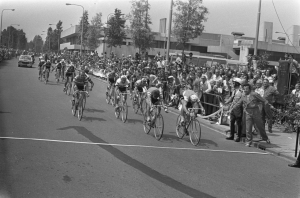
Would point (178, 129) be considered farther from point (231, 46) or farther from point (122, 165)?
point (231, 46)

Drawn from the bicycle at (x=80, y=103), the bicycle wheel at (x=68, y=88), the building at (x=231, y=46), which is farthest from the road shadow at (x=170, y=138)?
the building at (x=231, y=46)

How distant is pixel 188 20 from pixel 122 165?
92.7ft

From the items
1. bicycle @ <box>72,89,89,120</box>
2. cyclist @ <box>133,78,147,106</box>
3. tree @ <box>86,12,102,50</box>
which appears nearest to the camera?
bicycle @ <box>72,89,89,120</box>

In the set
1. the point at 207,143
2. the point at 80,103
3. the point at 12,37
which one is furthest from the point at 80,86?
the point at 12,37

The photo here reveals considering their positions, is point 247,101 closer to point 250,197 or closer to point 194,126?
point 194,126

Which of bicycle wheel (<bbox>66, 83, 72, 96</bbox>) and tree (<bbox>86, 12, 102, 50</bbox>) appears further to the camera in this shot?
tree (<bbox>86, 12, 102, 50</bbox>)

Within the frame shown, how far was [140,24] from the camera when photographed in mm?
43094

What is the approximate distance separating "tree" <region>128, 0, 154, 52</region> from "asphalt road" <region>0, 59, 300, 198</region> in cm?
2975

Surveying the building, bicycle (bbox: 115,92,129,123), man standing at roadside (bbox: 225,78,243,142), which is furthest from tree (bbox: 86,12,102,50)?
man standing at roadside (bbox: 225,78,243,142)

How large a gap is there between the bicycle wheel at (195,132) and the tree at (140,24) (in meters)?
31.7

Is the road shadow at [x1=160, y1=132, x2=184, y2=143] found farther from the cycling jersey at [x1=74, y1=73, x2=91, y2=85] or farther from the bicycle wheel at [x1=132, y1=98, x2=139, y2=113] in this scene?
the bicycle wheel at [x1=132, y1=98, x2=139, y2=113]

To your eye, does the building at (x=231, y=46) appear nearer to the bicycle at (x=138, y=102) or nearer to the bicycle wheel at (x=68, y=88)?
the bicycle wheel at (x=68, y=88)

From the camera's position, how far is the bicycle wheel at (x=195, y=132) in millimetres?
11105

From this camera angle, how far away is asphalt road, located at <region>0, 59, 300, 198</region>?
655 cm
